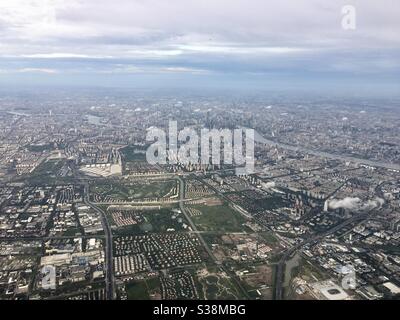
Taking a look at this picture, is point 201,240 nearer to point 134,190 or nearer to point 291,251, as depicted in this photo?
point 291,251

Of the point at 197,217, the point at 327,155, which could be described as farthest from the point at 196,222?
the point at 327,155

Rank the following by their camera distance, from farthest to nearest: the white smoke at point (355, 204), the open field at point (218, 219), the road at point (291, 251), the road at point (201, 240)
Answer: the white smoke at point (355, 204)
the open field at point (218, 219)
the road at point (201, 240)
the road at point (291, 251)

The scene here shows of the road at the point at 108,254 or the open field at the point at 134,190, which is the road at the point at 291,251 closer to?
the road at the point at 108,254

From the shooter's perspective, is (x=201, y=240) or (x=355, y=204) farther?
(x=355, y=204)

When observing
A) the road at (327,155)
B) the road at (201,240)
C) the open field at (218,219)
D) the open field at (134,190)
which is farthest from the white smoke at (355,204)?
the road at (327,155)

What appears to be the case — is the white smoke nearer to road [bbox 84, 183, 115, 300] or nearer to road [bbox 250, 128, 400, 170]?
road [bbox 250, 128, 400, 170]

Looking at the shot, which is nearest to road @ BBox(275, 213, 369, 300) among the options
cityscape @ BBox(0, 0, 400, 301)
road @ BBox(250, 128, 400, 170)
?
cityscape @ BBox(0, 0, 400, 301)
